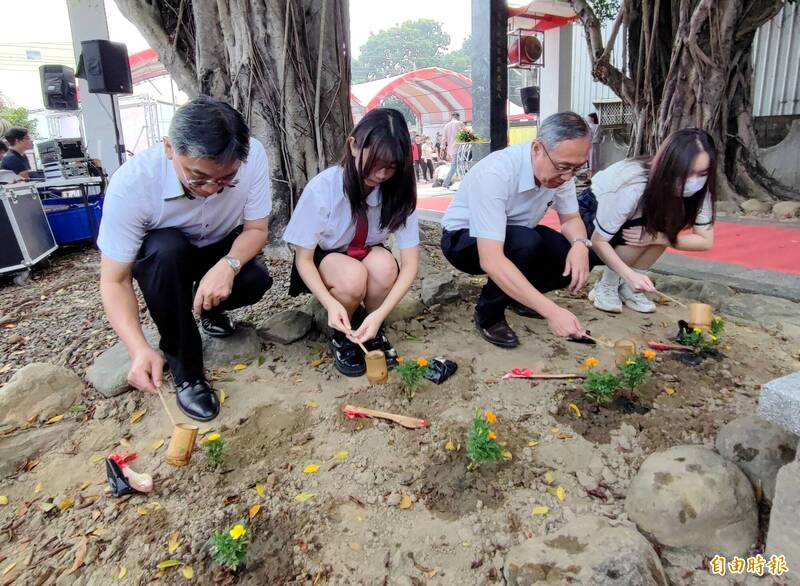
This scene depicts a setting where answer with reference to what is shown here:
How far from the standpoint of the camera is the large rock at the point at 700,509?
1320 millimetres

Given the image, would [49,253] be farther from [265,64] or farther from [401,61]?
[401,61]

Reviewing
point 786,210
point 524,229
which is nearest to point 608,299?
point 524,229

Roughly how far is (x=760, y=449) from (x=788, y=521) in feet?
0.91

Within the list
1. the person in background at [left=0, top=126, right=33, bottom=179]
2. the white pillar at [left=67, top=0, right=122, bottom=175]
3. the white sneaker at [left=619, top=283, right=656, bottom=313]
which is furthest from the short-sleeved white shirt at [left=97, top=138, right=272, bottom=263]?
the white pillar at [left=67, top=0, right=122, bottom=175]

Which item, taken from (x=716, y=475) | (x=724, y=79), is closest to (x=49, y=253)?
(x=716, y=475)

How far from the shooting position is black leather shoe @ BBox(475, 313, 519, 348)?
7.95ft

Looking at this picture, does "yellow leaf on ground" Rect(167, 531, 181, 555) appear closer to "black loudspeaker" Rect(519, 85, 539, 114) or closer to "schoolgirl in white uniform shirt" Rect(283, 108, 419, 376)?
"schoolgirl in white uniform shirt" Rect(283, 108, 419, 376)

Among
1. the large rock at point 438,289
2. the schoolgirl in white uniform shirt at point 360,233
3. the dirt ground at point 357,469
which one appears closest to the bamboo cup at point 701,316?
the dirt ground at point 357,469

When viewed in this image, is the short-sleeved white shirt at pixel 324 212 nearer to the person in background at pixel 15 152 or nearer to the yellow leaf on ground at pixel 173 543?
the yellow leaf on ground at pixel 173 543

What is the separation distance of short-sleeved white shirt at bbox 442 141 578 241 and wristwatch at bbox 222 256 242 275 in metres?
0.93

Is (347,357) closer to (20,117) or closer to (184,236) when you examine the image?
(184,236)

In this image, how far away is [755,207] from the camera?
6.01 metres

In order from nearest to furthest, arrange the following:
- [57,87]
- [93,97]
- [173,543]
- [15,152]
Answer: [173,543] → [15,152] → [57,87] → [93,97]

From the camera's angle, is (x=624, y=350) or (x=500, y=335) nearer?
(x=624, y=350)
